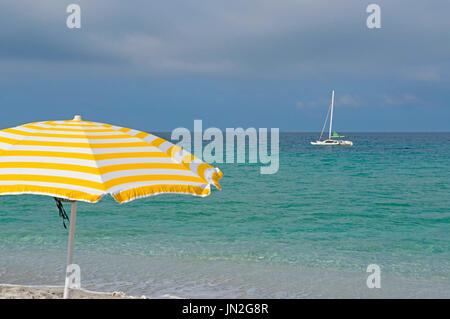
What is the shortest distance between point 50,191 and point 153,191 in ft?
3.18

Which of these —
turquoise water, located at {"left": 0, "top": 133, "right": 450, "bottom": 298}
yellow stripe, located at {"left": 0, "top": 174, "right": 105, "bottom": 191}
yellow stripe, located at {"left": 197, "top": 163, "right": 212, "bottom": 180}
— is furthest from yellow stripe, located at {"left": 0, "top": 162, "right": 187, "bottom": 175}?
turquoise water, located at {"left": 0, "top": 133, "right": 450, "bottom": 298}

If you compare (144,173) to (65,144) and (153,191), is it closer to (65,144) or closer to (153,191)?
(153,191)

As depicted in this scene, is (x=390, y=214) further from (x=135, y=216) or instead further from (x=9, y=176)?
(x=9, y=176)

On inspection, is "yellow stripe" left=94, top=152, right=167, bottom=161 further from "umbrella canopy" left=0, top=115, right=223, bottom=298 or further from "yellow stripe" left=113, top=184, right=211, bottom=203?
"yellow stripe" left=113, top=184, right=211, bottom=203

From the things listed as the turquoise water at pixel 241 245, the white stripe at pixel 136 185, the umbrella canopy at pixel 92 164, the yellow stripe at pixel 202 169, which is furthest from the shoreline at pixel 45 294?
the white stripe at pixel 136 185

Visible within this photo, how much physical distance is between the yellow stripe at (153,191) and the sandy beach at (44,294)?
3401 millimetres

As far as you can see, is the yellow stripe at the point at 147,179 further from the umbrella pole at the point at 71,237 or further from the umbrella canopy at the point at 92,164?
the umbrella pole at the point at 71,237

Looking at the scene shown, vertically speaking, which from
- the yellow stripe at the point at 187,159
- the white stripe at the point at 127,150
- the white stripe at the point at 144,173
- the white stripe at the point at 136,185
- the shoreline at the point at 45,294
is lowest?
the shoreline at the point at 45,294

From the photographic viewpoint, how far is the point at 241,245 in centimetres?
1269

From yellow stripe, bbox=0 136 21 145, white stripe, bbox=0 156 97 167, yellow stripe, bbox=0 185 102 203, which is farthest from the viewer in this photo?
yellow stripe, bbox=0 136 21 145

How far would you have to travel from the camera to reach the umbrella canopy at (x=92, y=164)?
4195 millimetres

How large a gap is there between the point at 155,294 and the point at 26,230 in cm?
794

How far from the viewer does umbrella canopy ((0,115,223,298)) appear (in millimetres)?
4195

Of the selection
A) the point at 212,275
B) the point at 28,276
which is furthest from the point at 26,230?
the point at 212,275
